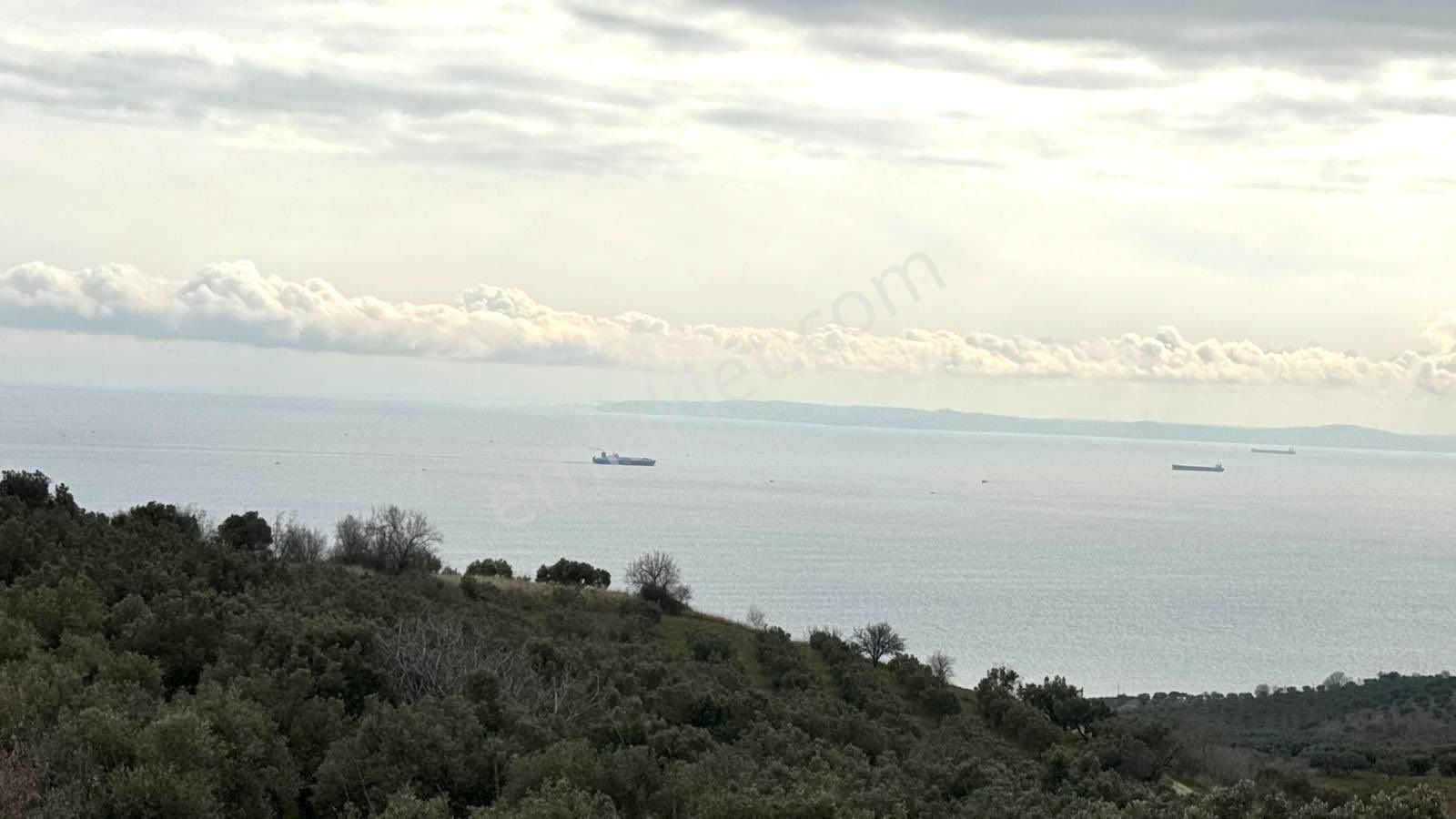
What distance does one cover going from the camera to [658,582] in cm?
5534

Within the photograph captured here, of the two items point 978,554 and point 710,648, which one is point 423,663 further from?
point 978,554

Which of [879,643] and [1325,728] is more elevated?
[879,643]

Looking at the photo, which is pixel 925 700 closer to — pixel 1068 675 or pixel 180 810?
pixel 180 810

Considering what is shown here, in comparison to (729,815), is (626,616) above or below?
below

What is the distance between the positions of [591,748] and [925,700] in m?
25.5

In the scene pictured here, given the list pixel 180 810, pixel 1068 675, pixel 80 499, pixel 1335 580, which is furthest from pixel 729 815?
pixel 1335 580

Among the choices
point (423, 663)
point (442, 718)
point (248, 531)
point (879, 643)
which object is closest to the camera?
point (442, 718)

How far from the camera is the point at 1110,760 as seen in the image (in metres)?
33.8

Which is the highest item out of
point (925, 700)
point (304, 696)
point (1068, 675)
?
point (304, 696)

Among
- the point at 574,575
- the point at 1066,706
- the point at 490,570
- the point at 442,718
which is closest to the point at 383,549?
the point at 490,570

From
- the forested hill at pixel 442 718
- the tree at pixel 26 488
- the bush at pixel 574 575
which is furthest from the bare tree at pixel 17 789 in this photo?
the bush at pixel 574 575

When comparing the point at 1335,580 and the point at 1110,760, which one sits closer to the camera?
the point at 1110,760

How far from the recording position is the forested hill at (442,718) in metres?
14.6

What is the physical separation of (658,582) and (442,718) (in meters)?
37.2
